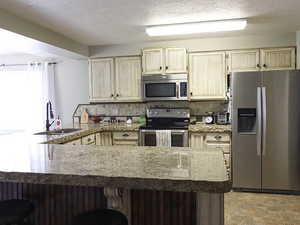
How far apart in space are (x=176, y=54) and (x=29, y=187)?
297cm

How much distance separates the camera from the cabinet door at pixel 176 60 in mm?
4070

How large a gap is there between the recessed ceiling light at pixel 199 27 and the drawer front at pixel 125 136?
62.0 inches

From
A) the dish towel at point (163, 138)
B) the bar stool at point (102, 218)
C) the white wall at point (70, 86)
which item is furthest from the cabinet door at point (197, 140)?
the bar stool at point (102, 218)

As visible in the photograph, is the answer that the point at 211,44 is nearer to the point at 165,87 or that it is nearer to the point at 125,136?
the point at 165,87

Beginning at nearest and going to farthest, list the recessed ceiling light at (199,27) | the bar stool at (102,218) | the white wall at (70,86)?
1. the bar stool at (102,218)
2. the recessed ceiling light at (199,27)
3. the white wall at (70,86)

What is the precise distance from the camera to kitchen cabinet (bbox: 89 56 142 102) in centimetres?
434

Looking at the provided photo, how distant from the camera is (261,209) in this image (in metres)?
3.07

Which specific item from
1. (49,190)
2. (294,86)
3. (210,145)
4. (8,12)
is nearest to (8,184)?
(49,190)

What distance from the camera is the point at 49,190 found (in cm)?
184

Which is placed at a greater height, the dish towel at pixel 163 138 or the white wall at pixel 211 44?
the white wall at pixel 211 44

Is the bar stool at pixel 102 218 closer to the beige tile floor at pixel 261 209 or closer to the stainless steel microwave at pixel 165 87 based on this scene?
the beige tile floor at pixel 261 209

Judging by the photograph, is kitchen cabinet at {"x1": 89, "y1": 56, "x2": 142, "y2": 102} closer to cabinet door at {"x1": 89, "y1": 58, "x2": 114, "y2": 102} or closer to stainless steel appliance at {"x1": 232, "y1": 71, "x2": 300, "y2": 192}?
cabinet door at {"x1": 89, "y1": 58, "x2": 114, "y2": 102}

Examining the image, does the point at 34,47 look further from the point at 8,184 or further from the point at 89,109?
the point at 8,184

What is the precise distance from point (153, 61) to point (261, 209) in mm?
2616
